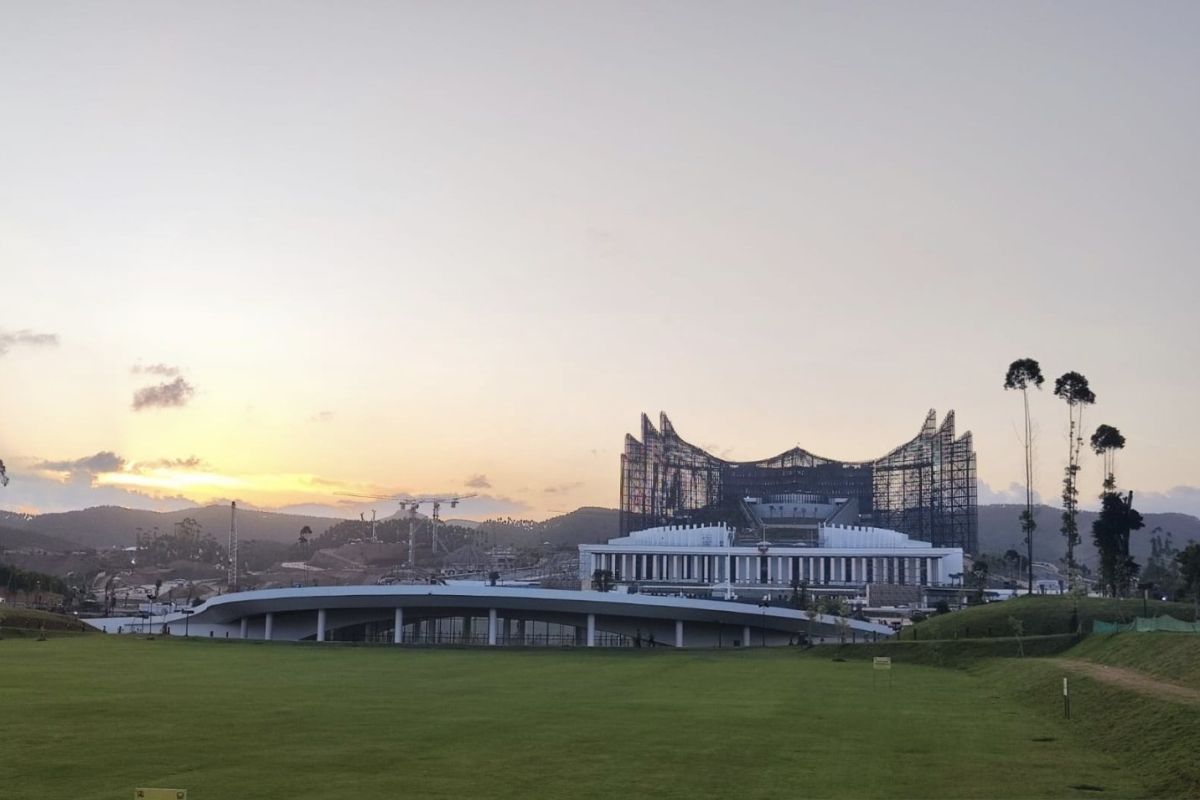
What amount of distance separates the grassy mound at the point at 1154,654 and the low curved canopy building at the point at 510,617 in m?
53.4

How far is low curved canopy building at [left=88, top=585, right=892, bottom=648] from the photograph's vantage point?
11325 cm

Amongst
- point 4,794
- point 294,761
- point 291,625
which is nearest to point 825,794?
point 294,761

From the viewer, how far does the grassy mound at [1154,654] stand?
128ft

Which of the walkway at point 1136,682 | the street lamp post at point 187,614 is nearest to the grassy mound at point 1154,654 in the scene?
the walkway at point 1136,682

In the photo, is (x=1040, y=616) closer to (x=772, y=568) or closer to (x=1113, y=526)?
(x=1113, y=526)

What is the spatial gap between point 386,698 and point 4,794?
22331 mm

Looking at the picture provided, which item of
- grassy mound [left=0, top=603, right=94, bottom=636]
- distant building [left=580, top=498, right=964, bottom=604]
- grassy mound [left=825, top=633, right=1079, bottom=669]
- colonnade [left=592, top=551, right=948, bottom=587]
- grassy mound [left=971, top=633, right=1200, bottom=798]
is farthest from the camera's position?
colonnade [left=592, top=551, right=948, bottom=587]

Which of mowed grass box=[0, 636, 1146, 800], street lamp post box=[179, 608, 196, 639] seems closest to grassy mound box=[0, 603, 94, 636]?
street lamp post box=[179, 608, 196, 639]

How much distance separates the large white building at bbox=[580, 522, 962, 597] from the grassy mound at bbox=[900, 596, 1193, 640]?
227 feet

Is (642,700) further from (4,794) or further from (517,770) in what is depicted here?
(4,794)

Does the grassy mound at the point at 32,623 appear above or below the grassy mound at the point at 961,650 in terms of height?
below

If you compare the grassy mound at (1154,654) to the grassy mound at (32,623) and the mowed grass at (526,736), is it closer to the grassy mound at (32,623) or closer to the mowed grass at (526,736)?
the mowed grass at (526,736)

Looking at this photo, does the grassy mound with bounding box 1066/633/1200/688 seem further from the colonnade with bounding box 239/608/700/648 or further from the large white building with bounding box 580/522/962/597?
the large white building with bounding box 580/522/962/597

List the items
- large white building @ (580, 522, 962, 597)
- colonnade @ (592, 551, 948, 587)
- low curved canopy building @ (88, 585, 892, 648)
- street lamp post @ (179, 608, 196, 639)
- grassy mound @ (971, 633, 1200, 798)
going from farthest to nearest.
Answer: colonnade @ (592, 551, 948, 587) → large white building @ (580, 522, 962, 597) → street lamp post @ (179, 608, 196, 639) → low curved canopy building @ (88, 585, 892, 648) → grassy mound @ (971, 633, 1200, 798)
